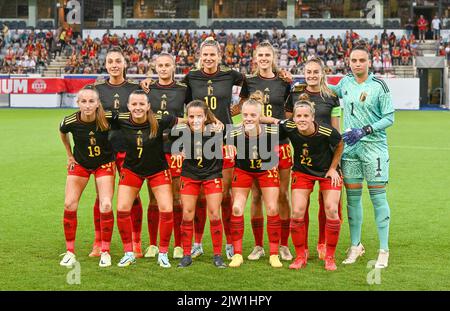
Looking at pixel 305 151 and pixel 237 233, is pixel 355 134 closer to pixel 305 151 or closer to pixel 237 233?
pixel 305 151

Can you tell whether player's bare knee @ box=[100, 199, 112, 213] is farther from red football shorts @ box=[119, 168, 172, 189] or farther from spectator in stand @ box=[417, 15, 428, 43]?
spectator in stand @ box=[417, 15, 428, 43]

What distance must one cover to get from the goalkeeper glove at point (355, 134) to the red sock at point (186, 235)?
168cm

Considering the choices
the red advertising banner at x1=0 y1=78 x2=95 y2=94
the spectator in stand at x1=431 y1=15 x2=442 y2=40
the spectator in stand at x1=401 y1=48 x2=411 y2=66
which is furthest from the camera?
the spectator in stand at x1=431 y1=15 x2=442 y2=40

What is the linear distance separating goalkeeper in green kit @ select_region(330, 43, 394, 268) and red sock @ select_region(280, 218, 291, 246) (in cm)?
64

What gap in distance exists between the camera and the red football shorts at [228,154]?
23.6 feet

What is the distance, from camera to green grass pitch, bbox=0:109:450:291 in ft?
21.0

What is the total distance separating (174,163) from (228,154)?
2.00 ft

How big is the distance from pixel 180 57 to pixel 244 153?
1202 inches

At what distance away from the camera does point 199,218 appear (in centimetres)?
768

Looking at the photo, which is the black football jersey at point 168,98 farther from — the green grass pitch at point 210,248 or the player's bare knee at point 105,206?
the green grass pitch at point 210,248

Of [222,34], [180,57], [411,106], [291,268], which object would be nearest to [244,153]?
[291,268]

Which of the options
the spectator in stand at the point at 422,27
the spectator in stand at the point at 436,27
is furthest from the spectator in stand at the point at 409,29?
the spectator in stand at the point at 436,27

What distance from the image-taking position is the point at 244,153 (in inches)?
284

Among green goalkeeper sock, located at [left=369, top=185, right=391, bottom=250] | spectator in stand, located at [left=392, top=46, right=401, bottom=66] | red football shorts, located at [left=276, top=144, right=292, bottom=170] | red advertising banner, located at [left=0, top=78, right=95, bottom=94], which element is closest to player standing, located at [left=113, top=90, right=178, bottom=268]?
red football shorts, located at [left=276, top=144, right=292, bottom=170]
